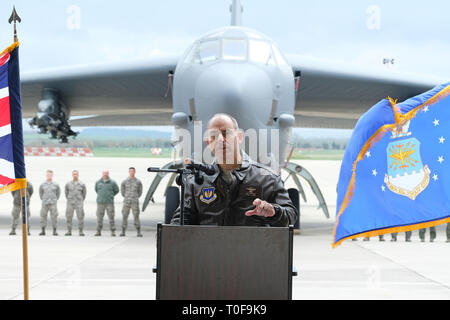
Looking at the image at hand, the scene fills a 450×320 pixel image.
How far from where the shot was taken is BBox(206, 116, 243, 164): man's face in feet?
10.2

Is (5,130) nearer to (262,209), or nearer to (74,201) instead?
(262,209)

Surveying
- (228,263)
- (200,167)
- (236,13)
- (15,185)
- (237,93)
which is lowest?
(228,263)

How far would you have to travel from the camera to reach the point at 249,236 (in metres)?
2.54

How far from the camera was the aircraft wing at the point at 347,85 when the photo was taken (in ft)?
43.3

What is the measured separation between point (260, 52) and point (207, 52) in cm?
87

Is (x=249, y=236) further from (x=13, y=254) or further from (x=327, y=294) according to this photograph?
(x=13, y=254)

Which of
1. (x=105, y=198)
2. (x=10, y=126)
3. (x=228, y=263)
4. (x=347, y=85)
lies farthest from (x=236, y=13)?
(x=228, y=263)

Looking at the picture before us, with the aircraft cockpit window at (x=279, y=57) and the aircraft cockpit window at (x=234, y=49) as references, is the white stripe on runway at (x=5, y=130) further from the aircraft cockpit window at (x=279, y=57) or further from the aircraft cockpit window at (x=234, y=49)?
the aircraft cockpit window at (x=279, y=57)

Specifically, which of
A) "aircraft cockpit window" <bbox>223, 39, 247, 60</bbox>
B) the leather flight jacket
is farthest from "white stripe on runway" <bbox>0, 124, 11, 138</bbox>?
"aircraft cockpit window" <bbox>223, 39, 247, 60</bbox>

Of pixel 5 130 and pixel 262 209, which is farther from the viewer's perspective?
pixel 5 130

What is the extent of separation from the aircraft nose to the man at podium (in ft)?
18.8

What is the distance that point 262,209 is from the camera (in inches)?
116

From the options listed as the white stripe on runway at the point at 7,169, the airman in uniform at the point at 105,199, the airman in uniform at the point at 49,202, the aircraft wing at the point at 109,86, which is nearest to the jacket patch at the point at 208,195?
the white stripe on runway at the point at 7,169

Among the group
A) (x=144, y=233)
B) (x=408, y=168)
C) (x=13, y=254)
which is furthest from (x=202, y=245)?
(x=144, y=233)
